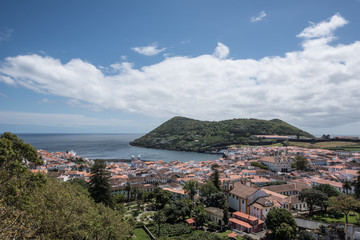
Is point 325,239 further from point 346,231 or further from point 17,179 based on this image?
point 17,179

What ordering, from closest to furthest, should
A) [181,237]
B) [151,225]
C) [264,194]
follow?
[181,237], [151,225], [264,194]

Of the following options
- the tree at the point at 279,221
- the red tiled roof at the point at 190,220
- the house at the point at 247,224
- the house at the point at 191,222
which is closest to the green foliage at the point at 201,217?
the house at the point at 191,222

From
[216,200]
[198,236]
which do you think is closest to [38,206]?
[198,236]

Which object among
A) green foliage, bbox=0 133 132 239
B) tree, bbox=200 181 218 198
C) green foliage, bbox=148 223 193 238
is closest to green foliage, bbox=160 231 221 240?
green foliage, bbox=148 223 193 238

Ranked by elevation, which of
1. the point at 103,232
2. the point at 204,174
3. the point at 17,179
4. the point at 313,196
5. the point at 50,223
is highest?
the point at 17,179

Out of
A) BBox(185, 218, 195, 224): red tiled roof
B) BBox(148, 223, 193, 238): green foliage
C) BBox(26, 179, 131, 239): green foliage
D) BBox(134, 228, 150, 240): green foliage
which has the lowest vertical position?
BBox(134, 228, 150, 240): green foliage

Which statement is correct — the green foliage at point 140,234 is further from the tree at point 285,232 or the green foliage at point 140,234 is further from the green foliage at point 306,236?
the green foliage at point 306,236

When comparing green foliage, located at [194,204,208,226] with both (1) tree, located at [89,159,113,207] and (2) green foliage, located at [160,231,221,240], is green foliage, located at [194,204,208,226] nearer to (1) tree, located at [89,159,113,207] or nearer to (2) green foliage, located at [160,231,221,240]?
(2) green foliage, located at [160,231,221,240]

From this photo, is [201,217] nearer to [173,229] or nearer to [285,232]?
[173,229]

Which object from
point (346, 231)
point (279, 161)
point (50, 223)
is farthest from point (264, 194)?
point (279, 161)
